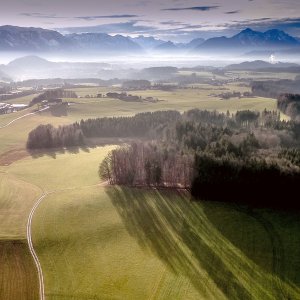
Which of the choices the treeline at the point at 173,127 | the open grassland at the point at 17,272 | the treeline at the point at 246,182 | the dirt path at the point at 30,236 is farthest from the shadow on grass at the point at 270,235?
the treeline at the point at 173,127

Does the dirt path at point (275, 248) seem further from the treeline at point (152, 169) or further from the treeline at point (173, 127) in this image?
the treeline at point (173, 127)

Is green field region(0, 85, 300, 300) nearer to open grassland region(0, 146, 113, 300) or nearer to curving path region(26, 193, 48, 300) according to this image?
open grassland region(0, 146, 113, 300)

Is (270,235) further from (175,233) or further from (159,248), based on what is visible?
(159,248)

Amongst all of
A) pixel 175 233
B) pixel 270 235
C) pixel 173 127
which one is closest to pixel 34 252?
pixel 175 233

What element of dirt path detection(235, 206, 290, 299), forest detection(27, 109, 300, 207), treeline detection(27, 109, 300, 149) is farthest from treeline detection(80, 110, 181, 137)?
dirt path detection(235, 206, 290, 299)

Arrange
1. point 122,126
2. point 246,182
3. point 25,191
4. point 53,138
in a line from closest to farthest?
point 246,182
point 25,191
point 53,138
point 122,126
